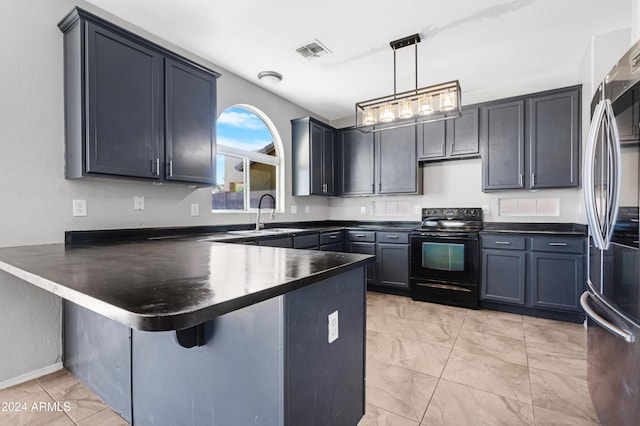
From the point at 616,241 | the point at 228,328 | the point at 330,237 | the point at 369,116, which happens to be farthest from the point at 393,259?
the point at 228,328

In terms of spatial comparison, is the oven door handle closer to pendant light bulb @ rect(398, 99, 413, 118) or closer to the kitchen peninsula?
pendant light bulb @ rect(398, 99, 413, 118)

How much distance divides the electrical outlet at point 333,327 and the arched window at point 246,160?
2.38 metres

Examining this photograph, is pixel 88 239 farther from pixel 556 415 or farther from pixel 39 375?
pixel 556 415

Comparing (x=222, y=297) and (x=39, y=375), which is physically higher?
(x=222, y=297)

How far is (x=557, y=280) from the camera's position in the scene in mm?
3154

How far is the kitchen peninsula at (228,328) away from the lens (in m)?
0.81

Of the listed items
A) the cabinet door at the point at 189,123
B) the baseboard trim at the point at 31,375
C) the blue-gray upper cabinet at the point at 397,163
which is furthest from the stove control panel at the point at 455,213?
the baseboard trim at the point at 31,375

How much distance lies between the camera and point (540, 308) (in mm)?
3232

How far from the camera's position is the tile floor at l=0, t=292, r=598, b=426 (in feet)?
5.50

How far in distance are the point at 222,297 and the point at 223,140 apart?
3.03m

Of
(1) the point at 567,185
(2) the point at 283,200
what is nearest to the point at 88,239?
(2) the point at 283,200

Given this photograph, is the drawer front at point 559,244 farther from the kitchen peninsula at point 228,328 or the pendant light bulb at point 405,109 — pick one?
the kitchen peninsula at point 228,328

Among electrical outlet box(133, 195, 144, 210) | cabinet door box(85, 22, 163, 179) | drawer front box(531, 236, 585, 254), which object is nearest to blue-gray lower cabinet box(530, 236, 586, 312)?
drawer front box(531, 236, 585, 254)

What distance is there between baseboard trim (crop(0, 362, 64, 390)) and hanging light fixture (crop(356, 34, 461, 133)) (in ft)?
10.1
